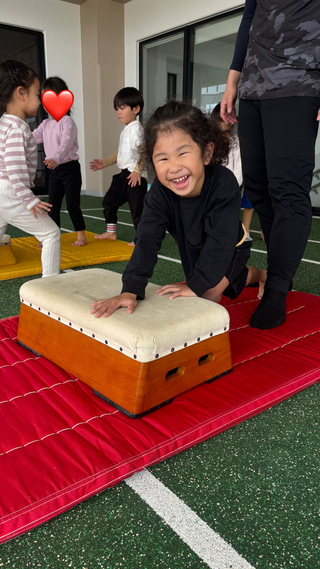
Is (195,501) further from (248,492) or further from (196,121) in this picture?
(196,121)

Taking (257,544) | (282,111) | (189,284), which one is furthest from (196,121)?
(257,544)

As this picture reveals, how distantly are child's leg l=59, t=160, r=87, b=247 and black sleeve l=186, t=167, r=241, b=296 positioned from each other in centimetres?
201

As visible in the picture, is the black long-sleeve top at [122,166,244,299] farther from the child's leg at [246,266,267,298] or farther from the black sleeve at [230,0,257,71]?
the black sleeve at [230,0,257,71]

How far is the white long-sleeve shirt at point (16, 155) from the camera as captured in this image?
223 centimetres

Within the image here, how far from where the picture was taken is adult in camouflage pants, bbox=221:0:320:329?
1.64 meters

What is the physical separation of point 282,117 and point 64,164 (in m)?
2.20

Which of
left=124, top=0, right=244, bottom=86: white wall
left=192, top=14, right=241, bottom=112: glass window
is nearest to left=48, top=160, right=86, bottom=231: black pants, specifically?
left=192, top=14, right=241, bottom=112: glass window

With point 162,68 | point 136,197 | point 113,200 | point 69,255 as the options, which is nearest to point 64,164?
point 113,200

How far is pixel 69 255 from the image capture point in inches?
122

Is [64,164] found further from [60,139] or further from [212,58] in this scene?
[212,58]

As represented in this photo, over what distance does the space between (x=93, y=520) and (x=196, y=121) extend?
132 centimetres

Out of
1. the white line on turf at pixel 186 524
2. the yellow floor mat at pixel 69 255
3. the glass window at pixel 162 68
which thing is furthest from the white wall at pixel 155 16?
the white line on turf at pixel 186 524

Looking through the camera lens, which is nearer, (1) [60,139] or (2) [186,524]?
(2) [186,524]

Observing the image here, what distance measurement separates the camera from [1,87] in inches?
88.0
